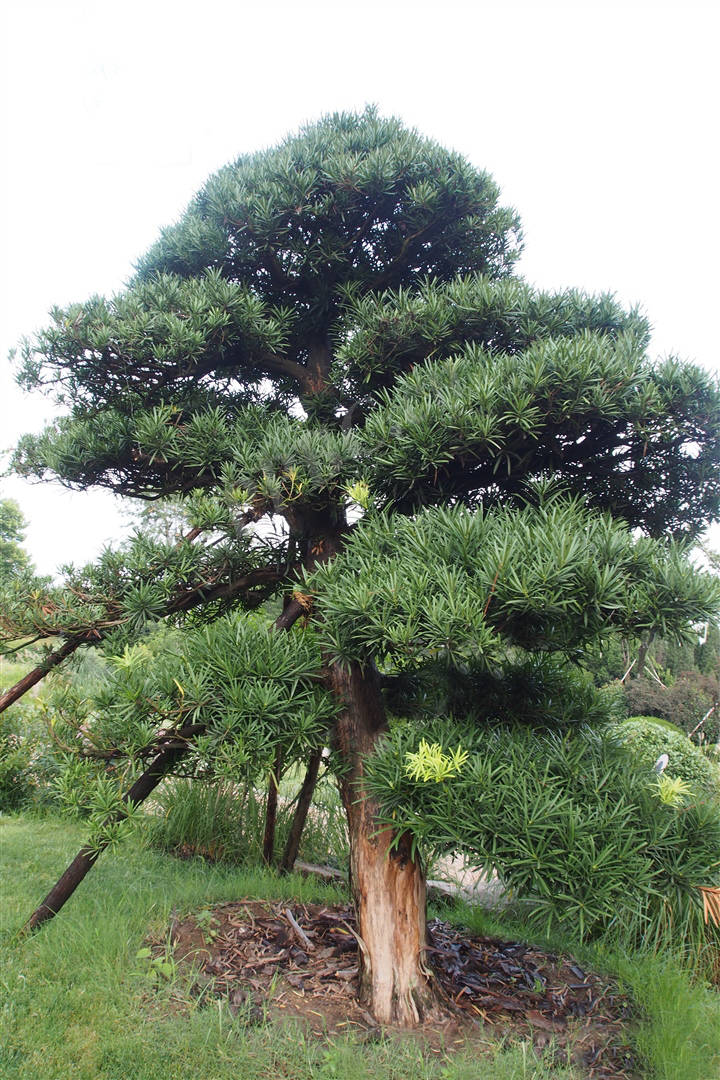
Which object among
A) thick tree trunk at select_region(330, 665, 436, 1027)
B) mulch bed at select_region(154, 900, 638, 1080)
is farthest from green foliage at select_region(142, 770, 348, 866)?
thick tree trunk at select_region(330, 665, 436, 1027)

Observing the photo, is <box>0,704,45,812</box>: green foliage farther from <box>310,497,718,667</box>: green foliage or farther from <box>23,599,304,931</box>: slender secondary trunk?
<box>310,497,718,667</box>: green foliage

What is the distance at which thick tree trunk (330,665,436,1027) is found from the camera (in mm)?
1992

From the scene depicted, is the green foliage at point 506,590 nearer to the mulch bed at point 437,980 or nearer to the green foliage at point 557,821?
the green foliage at point 557,821

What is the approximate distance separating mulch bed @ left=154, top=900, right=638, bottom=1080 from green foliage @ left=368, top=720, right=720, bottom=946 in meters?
0.55

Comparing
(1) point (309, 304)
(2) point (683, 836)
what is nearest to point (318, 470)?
(1) point (309, 304)

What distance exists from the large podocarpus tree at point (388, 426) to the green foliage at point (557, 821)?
24 cm

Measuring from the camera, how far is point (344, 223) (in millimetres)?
2656

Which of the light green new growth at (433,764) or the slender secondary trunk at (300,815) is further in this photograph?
the slender secondary trunk at (300,815)

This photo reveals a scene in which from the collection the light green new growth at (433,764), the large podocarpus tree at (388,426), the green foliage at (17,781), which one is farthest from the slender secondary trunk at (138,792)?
the green foliage at (17,781)

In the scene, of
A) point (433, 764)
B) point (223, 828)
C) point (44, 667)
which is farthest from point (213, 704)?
point (223, 828)

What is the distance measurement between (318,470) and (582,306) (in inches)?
45.0

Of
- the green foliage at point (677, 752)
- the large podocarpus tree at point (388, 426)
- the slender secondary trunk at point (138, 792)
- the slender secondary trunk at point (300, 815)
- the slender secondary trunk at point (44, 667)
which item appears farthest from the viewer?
the green foliage at point (677, 752)

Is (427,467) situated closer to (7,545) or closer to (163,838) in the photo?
(163,838)

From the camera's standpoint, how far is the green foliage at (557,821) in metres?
1.51
